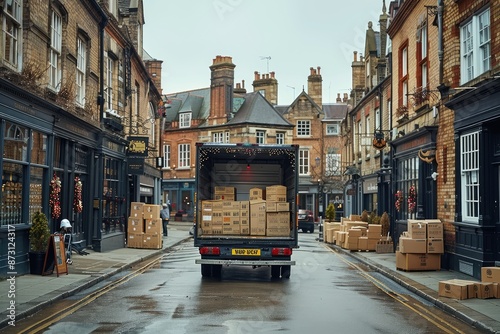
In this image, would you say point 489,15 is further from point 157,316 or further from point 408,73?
point 157,316

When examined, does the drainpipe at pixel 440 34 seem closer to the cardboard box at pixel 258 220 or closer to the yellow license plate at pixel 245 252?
the cardboard box at pixel 258 220

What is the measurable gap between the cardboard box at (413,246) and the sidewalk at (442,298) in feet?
1.80

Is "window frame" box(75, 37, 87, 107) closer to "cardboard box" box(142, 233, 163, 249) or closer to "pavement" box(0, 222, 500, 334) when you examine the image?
"pavement" box(0, 222, 500, 334)

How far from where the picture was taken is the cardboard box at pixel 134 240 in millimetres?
25406

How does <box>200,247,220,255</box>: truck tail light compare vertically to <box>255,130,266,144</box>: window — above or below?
below

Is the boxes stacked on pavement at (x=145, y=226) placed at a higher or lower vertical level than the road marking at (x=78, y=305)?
higher

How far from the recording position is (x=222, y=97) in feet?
196

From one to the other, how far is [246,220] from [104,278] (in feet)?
11.9

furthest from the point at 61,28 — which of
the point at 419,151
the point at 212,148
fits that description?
the point at 419,151

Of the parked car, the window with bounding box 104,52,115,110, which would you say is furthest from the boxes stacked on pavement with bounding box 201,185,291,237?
the parked car

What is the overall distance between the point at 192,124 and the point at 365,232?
1550 inches

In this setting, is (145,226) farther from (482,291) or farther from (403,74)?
(482,291)

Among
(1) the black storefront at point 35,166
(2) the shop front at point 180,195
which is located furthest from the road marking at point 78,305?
(2) the shop front at point 180,195

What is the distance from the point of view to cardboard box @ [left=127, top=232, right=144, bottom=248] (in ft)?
83.4
